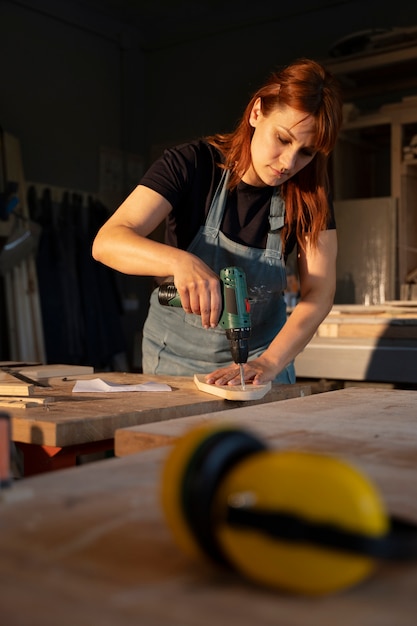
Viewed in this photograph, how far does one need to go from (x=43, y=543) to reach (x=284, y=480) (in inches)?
10.2

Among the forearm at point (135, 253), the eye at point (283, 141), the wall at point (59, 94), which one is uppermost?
the wall at point (59, 94)

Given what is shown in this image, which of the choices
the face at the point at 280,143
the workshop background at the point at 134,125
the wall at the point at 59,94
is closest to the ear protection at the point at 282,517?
the face at the point at 280,143

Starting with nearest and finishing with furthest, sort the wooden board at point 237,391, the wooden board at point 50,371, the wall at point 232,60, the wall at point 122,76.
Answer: the wooden board at point 237,391, the wooden board at point 50,371, the wall at point 232,60, the wall at point 122,76

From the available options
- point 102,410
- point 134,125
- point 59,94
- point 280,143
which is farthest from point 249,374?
point 134,125

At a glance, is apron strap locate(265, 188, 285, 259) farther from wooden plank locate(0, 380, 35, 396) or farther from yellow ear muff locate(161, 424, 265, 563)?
yellow ear muff locate(161, 424, 265, 563)

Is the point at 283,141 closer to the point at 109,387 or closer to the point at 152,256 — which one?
the point at 152,256

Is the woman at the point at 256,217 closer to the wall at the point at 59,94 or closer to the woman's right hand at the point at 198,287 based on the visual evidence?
the woman's right hand at the point at 198,287

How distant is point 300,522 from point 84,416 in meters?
0.97

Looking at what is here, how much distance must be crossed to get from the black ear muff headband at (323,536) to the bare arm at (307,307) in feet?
4.92

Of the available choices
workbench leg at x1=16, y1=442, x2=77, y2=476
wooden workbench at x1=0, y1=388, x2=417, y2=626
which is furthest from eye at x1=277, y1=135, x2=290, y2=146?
wooden workbench at x1=0, y1=388, x2=417, y2=626

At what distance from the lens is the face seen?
6.75ft

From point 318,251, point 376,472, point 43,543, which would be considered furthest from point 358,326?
point 43,543

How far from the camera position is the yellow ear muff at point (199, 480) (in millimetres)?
605

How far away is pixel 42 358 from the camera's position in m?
5.63
